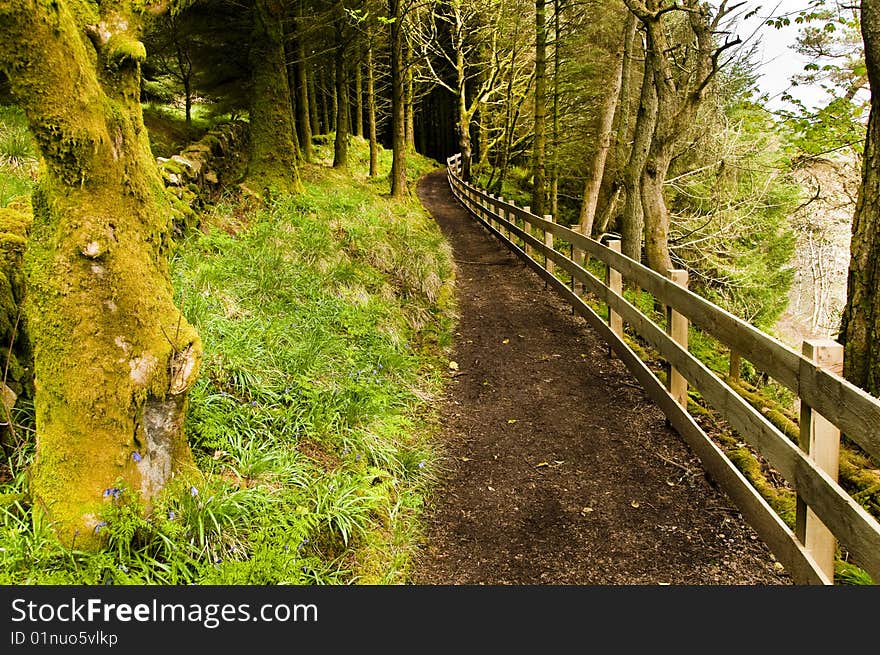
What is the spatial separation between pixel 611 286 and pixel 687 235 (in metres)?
9.95

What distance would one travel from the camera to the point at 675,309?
18.1ft

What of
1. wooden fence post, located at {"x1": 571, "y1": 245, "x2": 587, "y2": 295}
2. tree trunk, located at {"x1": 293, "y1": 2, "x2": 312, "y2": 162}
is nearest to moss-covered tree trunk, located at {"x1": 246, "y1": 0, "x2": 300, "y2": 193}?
tree trunk, located at {"x1": 293, "y1": 2, "x2": 312, "y2": 162}

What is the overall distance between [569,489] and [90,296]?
347 centimetres

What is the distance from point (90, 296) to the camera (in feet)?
10.3

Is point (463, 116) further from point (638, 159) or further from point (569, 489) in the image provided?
point (569, 489)

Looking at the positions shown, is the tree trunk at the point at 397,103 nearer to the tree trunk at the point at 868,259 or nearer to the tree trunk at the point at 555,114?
the tree trunk at the point at 555,114

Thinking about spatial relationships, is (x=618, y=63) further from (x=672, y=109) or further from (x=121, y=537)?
(x=121, y=537)

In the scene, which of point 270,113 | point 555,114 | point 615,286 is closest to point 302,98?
point 270,113

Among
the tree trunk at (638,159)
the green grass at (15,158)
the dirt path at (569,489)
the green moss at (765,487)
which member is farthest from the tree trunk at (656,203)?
the green grass at (15,158)

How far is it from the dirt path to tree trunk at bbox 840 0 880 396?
141cm

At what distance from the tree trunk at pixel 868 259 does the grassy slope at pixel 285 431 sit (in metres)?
3.38

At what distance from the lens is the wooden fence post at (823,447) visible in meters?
3.18

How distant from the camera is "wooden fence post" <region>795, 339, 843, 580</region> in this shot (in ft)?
10.4

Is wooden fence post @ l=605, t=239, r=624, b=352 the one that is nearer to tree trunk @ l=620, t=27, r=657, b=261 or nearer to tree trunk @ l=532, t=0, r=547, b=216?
tree trunk @ l=620, t=27, r=657, b=261
